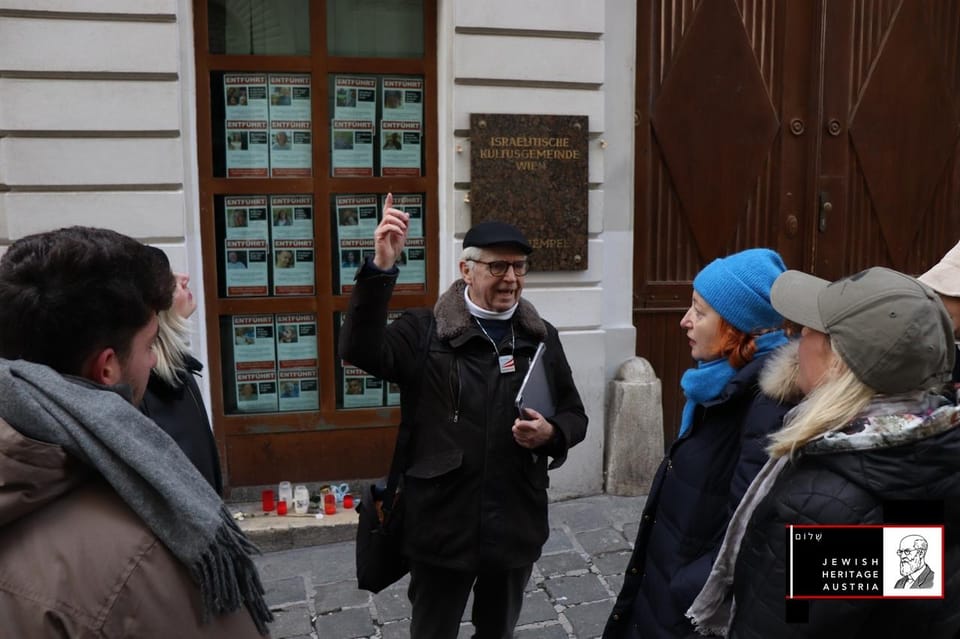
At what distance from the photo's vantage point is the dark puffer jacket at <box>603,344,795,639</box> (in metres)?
2.20

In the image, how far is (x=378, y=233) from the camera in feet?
8.91

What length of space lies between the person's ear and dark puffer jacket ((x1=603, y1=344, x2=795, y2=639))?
57.4 inches

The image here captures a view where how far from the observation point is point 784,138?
6145mm

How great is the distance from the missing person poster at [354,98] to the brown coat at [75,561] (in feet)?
14.2

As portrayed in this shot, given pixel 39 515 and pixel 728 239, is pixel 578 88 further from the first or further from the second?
pixel 39 515

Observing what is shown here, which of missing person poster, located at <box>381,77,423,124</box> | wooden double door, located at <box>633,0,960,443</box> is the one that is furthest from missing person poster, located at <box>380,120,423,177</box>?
wooden double door, located at <box>633,0,960,443</box>

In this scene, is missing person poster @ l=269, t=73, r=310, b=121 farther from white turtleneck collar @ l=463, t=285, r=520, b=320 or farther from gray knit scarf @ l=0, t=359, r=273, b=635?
gray knit scarf @ l=0, t=359, r=273, b=635

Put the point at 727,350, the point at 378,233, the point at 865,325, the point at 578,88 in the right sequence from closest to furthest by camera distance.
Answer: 1. the point at 865,325
2. the point at 727,350
3. the point at 378,233
4. the point at 578,88

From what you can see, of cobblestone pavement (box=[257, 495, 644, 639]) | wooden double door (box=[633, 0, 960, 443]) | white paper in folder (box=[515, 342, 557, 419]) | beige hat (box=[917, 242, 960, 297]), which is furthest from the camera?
wooden double door (box=[633, 0, 960, 443])

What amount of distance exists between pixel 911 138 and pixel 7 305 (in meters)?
6.66

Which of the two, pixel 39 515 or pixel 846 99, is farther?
pixel 846 99

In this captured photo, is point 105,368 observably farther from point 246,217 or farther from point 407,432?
point 246,217

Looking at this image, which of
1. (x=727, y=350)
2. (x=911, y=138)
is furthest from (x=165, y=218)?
(x=911, y=138)

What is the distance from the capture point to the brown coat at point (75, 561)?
1.17m
